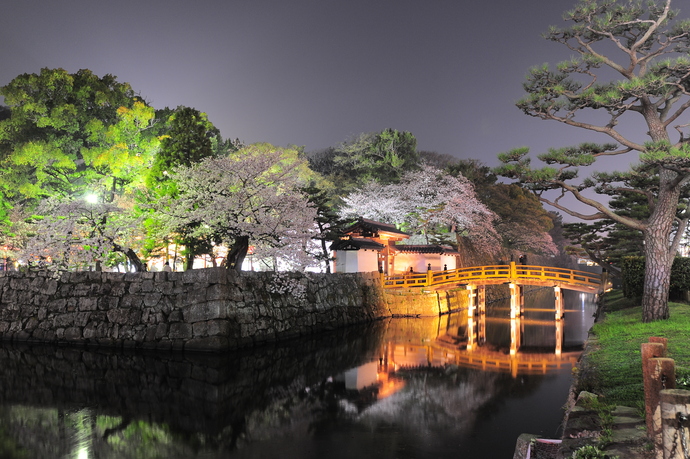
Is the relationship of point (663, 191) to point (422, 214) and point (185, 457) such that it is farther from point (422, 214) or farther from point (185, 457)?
point (422, 214)

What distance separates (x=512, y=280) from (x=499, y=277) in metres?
0.74

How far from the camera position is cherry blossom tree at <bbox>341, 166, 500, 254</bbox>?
34.1 m

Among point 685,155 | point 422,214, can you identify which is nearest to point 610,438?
point 685,155

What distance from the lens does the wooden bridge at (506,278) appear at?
2455 cm

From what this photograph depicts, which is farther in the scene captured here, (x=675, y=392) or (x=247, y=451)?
(x=247, y=451)

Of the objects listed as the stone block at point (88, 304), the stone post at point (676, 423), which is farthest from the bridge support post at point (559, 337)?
the stone block at point (88, 304)

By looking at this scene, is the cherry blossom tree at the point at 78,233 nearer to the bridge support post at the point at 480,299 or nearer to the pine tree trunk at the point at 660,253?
the pine tree trunk at the point at 660,253

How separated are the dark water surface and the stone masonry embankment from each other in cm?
72

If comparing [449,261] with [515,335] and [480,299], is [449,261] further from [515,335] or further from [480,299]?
[515,335]

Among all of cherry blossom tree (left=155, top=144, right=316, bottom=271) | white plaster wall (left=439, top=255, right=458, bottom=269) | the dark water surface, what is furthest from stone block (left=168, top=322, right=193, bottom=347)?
white plaster wall (left=439, top=255, right=458, bottom=269)

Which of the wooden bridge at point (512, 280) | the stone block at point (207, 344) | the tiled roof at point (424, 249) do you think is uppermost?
the tiled roof at point (424, 249)

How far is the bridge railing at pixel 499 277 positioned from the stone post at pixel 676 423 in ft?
69.7

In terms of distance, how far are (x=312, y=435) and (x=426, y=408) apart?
270 cm

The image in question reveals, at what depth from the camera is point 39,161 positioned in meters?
24.1
